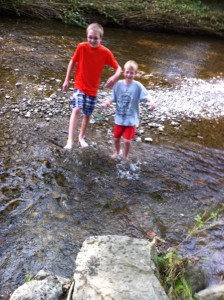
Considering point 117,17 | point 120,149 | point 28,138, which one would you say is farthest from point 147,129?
point 117,17

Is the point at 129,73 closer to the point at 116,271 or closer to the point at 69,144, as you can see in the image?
the point at 69,144

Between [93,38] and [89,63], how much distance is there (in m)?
0.30

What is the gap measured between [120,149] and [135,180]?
0.63 m

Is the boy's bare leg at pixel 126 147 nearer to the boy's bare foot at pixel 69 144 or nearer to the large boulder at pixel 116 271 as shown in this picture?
the boy's bare foot at pixel 69 144

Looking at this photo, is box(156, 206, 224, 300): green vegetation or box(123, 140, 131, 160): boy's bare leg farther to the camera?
box(123, 140, 131, 160): boy's bare leg

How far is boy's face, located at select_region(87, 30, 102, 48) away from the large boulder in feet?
7.51

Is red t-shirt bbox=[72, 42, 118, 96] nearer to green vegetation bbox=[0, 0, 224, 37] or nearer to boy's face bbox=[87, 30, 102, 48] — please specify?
boy's face bbox=[87, 30, 102, 48]

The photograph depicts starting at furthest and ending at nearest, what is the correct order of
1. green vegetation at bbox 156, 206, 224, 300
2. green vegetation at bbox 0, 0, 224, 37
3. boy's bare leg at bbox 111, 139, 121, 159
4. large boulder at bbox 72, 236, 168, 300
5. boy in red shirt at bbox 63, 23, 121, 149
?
green vegetation at bbox 0, 0, 224, 37 → boy's bare leg at bbox 111, 139, 121, 159 → boy in red shirt at bbox 63, 23, 121, 149 → green vegetation at bbox 156, 206, 224, 300 → large boulder at bbox 72, 236, 168, 300

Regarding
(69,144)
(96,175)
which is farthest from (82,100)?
(96,175)

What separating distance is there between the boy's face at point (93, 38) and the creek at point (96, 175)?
1.33 metres

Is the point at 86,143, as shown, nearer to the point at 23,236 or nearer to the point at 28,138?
the point at 28,138

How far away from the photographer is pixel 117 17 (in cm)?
1123

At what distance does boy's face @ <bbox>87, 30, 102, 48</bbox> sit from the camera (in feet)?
13.9

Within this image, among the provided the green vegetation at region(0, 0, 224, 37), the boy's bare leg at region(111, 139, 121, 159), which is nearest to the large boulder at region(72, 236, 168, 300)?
the boy's bare leg at region(111, 139, 121, 159)
